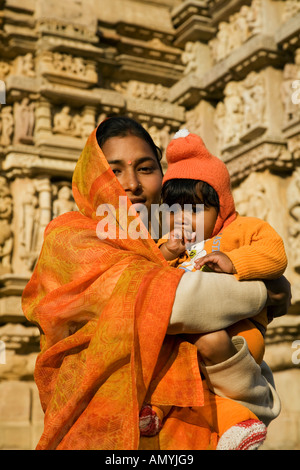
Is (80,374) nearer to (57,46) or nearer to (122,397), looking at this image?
(122,397)

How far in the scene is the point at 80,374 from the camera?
1596 millimetres

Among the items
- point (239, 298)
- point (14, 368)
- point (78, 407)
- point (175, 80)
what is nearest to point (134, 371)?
point (78, 407)

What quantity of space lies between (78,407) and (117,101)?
4.26m

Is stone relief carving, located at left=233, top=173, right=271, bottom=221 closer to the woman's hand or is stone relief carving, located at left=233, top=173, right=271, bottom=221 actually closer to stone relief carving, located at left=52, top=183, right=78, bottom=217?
stone relief carving, located at left=52, top=183, right=78, bottom=217

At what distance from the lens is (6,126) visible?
17.3 feet

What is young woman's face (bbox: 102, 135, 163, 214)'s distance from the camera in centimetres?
187

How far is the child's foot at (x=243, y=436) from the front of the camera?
1.51 m

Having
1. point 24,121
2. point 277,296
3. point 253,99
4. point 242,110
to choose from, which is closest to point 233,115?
point 242,110

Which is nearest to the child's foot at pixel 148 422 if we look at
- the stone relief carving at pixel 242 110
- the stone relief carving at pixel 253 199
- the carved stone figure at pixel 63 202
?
the stone relief carving at pixel 253 199

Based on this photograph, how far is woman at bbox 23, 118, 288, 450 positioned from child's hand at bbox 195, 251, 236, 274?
41 mm

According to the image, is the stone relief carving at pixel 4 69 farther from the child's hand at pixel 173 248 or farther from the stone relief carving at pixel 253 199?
the child's hand at pixel 173 248

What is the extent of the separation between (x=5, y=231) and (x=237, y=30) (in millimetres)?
2479

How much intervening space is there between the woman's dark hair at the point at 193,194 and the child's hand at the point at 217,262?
224 mm

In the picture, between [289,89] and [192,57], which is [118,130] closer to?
[289,89]
